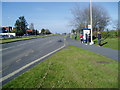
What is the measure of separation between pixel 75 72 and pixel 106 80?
4.14 ft

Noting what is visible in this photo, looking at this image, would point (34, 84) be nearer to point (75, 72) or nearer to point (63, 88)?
point (63, 88)

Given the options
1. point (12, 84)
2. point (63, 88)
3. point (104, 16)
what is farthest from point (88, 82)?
point (104, 16)

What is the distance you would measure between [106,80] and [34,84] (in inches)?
92.8

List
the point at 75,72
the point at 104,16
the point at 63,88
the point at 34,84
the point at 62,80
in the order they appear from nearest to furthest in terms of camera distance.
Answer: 1. the point at 63,88
2. the point at 34,84
3. the point at 62,80
4. the point at 75,72
5. the point at 104,16

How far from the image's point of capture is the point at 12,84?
4027 mm

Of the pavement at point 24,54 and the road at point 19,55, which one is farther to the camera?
the road at point 19,55

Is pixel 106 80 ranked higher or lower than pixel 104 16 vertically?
lower

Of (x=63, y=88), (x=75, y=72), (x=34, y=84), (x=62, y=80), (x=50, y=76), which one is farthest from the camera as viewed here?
(x=75, y=72)

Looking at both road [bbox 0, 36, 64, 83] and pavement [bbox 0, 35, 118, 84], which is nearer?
pavement [bbox 0, 35, 118, 84]

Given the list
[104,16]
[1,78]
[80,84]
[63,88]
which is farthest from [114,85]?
[104,16]

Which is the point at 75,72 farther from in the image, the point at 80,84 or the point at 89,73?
the point at 80,84

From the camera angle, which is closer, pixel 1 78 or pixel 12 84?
pixel 12 84

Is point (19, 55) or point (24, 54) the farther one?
point (24, 54)

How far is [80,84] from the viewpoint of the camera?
3.83 meters
